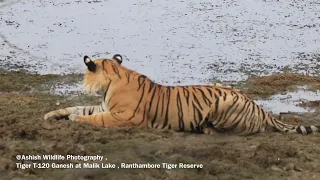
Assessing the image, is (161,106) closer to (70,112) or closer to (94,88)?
(94,88)

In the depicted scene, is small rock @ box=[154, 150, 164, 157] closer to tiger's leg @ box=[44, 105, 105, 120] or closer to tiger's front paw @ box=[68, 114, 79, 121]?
tiger's front paw @ box=[68, 114, 79, 121]

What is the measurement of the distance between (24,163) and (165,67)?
7.18 meters

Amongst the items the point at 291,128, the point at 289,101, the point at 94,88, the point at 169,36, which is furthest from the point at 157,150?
the point at 169,36

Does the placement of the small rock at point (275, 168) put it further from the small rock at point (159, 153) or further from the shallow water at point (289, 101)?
the shallow water at point (289, 101)

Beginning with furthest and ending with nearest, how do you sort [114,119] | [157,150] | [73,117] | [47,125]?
[73,117] < [114,119] < [47,125] < [157,150]

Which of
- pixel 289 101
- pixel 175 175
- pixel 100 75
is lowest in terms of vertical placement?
pixel 289 101

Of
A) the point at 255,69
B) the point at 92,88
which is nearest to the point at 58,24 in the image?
the point at 255,69

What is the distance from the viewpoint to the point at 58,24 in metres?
15.9

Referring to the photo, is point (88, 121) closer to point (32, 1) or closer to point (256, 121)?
point (256, 121)

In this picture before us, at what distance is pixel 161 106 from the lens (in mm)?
6875

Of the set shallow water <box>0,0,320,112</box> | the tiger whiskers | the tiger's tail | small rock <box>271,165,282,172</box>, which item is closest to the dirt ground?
small rock <box>271,165,282,172</box>

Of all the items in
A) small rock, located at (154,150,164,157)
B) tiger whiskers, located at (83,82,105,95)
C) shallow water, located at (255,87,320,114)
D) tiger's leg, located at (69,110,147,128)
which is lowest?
shallow water, located at (255,87,320,114)

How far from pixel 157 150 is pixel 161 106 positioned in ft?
4.60

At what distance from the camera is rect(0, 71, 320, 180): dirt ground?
4902 millimetres
